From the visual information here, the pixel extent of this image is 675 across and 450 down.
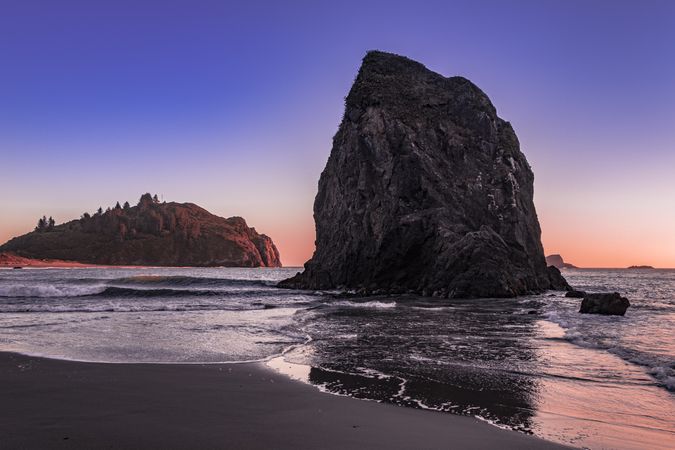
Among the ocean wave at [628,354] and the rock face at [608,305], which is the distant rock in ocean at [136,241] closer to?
the rock face at [608,305]

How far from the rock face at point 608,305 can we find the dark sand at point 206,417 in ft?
60.4

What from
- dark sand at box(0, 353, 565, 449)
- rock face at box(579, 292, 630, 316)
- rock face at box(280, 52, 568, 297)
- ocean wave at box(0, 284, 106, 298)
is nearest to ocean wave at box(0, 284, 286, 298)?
ocean wave at box(0, 284, 106, 298)

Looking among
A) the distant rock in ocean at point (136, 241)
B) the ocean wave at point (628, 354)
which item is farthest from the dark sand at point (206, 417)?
the distant rock in ocean at point (136, 241)

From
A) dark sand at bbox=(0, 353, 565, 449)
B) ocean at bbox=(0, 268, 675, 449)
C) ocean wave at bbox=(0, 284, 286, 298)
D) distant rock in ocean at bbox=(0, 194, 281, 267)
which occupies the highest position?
distant rock in ocean at bbox=(0, 194, 281, 267)

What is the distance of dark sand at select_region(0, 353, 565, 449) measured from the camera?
4371 millimetres

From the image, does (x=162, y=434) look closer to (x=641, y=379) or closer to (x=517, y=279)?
(x=641, y=379)

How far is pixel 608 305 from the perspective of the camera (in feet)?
68.1

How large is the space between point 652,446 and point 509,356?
222 inches

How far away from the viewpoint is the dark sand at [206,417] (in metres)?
4.37

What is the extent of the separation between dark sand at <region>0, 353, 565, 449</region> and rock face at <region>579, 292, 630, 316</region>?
60.4 ft

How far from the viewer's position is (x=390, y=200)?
42.2 meters

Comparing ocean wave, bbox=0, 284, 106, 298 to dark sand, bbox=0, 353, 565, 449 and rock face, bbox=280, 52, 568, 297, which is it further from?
dark sand, bbox=0, 353, 565, 449

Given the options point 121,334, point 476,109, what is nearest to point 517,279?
point 476,109

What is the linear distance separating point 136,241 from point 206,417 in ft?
581
